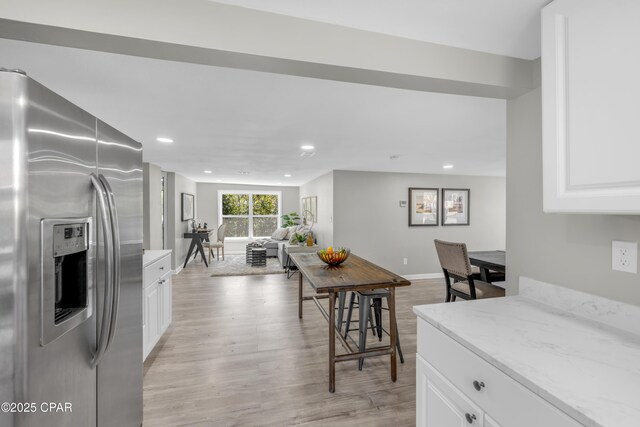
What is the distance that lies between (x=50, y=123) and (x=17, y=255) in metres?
0.39

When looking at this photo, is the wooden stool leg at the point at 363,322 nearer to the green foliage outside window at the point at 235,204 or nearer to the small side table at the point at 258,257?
the small side table at the point at 258,257

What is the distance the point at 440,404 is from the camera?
1162 millimetres

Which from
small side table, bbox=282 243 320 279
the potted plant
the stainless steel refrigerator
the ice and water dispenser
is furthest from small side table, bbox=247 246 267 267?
the ice and water dispenser

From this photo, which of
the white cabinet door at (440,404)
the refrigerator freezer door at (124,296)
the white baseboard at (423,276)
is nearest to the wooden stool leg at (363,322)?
the white cabinet door at (440,404)

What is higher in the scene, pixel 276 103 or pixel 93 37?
pixel 276 103

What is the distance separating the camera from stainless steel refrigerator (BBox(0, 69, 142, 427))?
2.44 ft

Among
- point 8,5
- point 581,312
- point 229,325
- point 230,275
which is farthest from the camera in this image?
point 230,275

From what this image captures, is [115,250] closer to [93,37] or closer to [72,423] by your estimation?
[72,423]

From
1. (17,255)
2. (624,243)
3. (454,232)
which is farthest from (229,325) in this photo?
(454,232)

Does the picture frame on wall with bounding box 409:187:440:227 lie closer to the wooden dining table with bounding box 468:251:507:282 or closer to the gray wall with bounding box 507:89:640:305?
the wooden dining table with bounding box 468:251:507:282

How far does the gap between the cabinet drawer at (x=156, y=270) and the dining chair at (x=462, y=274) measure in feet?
9.68

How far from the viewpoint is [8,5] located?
0.95m

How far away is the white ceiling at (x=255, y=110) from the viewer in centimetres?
164

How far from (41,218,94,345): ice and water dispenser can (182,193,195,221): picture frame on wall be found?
6047mm
